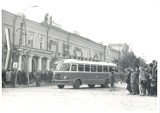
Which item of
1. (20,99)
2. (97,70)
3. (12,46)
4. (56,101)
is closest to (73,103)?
(56,101)

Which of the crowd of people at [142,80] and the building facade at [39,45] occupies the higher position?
the building facade at [39,45]

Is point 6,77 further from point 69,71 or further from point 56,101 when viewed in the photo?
point 69,71

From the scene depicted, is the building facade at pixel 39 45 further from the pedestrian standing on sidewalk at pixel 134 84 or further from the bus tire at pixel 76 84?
the bus tire at pixel 76 84

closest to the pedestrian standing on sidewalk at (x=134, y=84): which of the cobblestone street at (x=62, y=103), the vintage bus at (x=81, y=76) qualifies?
the cobblestone street at (x=62, y=103)

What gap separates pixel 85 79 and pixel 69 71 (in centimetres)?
62

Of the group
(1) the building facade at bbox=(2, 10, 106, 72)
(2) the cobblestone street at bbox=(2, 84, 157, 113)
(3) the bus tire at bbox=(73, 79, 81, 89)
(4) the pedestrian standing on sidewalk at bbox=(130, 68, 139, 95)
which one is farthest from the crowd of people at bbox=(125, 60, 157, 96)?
(3) the bus tire at bbox=(73, 79, 81, 89)

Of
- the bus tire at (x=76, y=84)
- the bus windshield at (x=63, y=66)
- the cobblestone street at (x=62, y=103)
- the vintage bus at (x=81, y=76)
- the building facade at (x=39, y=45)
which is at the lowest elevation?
the cobblestone street at (x=62, y=103)

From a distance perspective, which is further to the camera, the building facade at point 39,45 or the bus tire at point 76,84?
the bus tire at point 76,84

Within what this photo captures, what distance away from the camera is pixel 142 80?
10.5 metres

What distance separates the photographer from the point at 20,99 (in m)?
8.74

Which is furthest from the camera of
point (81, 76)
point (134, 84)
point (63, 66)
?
point (81, 76)

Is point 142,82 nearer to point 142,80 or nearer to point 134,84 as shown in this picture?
point 142,80

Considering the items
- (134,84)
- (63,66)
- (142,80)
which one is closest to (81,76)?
(63,66)

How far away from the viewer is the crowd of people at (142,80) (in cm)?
988
